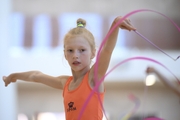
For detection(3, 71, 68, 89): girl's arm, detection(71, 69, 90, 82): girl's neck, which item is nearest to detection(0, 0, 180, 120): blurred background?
detection(3, 71, 68, 89): girl's arm

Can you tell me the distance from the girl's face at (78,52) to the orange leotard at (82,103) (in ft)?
0.12

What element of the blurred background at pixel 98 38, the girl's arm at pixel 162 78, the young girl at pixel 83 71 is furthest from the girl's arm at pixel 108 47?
the blurred background at pixel 98 38

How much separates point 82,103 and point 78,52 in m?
0.13

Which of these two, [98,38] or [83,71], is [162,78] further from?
[98,38]

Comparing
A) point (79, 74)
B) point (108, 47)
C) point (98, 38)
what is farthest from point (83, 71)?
point (98, 38)

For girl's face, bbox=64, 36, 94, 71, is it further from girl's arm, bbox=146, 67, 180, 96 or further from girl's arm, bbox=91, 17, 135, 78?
girl's arm, bbox=146, 67, 180, 96

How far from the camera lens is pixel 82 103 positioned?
2.85ft

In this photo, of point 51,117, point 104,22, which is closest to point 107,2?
point 104,22

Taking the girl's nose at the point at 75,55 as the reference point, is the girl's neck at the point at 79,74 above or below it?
below

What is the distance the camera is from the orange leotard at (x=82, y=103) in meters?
0.86

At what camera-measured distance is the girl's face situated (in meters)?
0.88

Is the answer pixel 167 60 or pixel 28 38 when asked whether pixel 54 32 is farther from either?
pixel 167 60

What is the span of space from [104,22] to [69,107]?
67.7 inches

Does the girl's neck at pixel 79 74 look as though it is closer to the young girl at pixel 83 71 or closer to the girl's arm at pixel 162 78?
the young girl at pixel 83 71
